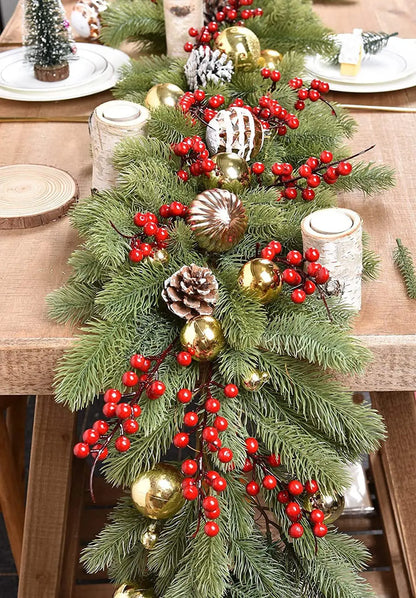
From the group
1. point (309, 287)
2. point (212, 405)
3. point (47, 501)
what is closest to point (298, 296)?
point (309, 287)

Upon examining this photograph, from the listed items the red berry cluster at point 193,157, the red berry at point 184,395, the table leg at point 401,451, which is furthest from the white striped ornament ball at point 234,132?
the table leg at point 401,451

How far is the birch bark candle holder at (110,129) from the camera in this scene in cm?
90

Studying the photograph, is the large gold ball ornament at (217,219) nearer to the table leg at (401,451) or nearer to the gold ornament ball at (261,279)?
the gold ornament ball at (261,279)

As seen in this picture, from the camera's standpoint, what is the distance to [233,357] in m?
0.72

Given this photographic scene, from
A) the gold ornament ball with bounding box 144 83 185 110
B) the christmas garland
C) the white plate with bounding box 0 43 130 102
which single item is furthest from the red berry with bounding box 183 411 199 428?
the white plate with bounding box 0 43 130 102

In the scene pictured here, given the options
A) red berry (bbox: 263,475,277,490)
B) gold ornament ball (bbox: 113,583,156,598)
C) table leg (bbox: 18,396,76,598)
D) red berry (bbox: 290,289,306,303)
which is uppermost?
red berry (bbox: 290,289,306,303)

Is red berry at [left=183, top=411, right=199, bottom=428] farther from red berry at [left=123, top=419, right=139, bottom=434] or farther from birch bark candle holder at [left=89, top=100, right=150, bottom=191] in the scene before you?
birch bark candle holder at [left=89, top=100, right=150, bottom=191]

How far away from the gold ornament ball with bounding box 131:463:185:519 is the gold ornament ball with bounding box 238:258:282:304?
7.2 inches

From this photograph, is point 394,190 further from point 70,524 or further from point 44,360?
point 70,524

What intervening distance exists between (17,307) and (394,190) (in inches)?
19.0

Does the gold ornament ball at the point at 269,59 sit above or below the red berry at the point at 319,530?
above

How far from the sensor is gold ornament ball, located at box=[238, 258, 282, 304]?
725 mm

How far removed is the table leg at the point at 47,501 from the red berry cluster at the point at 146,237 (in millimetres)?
530

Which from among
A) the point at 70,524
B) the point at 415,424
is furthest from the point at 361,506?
the point at 70,524
